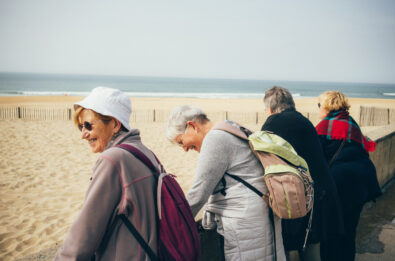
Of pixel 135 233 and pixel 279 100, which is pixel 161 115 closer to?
pixel 279 100

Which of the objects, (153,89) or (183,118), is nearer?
(183,118)

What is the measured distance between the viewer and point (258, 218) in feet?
5.72

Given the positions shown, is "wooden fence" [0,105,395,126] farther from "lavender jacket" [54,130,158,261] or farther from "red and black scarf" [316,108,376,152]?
"lavender jacket" [54,130,158,261]

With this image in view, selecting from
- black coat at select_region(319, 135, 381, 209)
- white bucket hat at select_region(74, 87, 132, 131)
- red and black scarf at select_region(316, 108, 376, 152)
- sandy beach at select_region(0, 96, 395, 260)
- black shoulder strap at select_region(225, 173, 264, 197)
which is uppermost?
white bucket hat at select_region(74, 87, 132, 131)

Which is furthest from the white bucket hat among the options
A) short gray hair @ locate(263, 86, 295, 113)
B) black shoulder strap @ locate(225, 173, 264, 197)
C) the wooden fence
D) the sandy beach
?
the wooden fence

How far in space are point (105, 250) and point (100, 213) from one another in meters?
0.18

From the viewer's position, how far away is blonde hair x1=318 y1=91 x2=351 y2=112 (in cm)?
310

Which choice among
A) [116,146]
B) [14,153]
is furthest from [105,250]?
[14,153]

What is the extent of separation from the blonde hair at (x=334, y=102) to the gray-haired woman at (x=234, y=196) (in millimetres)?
1707

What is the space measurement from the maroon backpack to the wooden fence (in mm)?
16991

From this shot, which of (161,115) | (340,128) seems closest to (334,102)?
(340,128)

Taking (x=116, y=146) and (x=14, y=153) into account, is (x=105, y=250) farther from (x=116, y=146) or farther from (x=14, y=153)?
(x=14, y=153)

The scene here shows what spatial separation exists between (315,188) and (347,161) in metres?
0.81

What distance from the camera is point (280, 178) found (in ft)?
5.64
